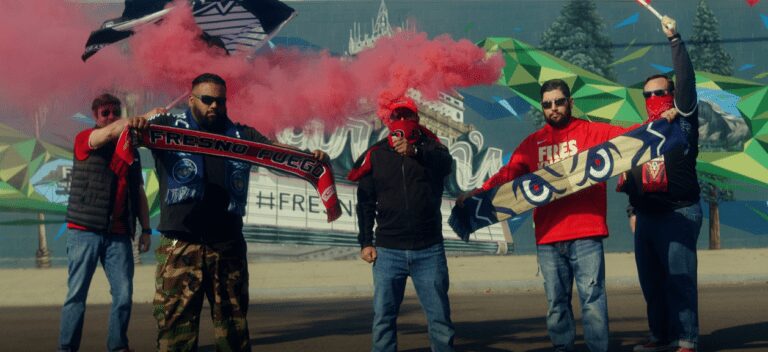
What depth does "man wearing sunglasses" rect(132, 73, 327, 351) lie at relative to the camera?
20.1 ft

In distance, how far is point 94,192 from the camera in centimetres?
796

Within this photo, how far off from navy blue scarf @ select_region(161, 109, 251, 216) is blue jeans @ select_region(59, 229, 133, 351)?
1892 mm

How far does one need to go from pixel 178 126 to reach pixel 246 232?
12239mm

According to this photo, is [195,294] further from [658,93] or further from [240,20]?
[240,20]

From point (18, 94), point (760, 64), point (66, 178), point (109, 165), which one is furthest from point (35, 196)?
point (760, 64)

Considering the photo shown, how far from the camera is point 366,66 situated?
11.7 meters

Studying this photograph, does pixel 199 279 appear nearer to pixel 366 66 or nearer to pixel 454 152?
pixel 366 66

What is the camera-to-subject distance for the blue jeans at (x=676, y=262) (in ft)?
24.8

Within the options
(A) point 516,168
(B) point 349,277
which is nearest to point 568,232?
(A) point 516,168

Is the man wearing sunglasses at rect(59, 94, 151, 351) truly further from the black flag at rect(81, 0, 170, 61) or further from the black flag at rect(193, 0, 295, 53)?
the black flag at rect(193, 0, 295, 53)

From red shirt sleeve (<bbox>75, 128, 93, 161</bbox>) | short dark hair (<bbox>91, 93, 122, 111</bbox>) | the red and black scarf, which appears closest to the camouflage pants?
the red and black scarf

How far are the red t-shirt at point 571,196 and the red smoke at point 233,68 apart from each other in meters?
2.61

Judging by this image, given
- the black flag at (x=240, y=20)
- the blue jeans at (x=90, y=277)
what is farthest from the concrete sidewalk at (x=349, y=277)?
the blue jeans at (x=90, y=277)

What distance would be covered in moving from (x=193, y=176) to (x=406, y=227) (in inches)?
57.3
